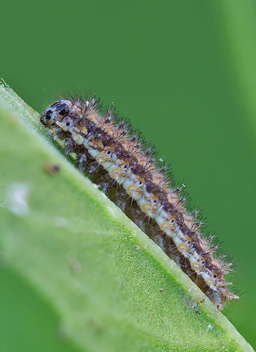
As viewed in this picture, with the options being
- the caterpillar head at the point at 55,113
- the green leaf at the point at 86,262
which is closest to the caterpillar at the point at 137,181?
the caterpillar head at the point at 55,113

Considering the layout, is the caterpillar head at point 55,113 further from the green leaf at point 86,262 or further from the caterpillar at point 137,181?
the green leaf at point 86,262

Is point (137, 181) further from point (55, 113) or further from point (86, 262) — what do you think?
point (86, 262)

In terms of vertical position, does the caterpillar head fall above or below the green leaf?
above

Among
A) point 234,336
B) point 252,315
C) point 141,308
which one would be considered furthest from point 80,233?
point 252,315

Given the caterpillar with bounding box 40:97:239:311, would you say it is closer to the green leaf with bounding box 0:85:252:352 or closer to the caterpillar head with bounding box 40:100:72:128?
the caterpillar head with bounding box 40:100:72:128

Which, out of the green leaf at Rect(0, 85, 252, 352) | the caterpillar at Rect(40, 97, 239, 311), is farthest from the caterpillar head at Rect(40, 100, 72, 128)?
the green leaf at Rect(0, 85, 252, 352)

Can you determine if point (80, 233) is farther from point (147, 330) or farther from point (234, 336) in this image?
point (234, 336)
